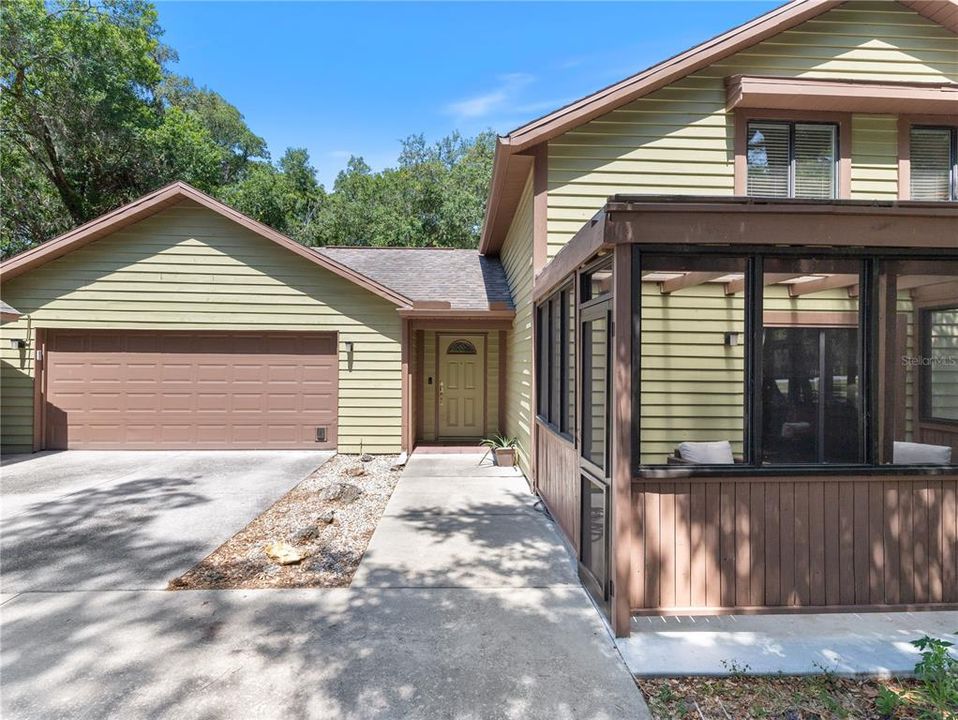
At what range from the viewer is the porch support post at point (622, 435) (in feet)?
9.61

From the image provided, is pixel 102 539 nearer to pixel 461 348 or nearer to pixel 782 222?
pixel 782 222

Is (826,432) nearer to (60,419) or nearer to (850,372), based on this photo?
(850,372)

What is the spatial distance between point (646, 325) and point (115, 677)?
16.1ft

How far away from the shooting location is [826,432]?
3.15 m

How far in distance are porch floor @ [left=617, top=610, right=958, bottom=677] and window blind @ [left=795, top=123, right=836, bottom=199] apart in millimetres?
4860

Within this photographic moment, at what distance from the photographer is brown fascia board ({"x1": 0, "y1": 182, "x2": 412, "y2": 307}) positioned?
797cm

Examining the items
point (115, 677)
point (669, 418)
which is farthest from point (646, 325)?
point (115, 677)

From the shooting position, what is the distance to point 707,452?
3.79 meters

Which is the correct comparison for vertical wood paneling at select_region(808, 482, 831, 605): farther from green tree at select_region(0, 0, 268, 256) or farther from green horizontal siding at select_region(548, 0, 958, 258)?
green tree at select_region(0, 0, 268, 256)

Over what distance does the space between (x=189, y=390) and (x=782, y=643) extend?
29.1 ft

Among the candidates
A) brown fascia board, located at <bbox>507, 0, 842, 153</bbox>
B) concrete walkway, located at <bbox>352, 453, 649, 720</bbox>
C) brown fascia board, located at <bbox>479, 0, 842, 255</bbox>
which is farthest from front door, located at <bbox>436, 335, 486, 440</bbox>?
brown fascia board, located at <bbox>507, 0, 842, 153</bbox>

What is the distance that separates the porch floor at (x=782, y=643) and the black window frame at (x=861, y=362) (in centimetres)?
92

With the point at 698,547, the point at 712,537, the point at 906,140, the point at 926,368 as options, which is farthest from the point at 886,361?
the point at 906,140

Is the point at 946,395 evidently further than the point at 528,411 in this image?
No
